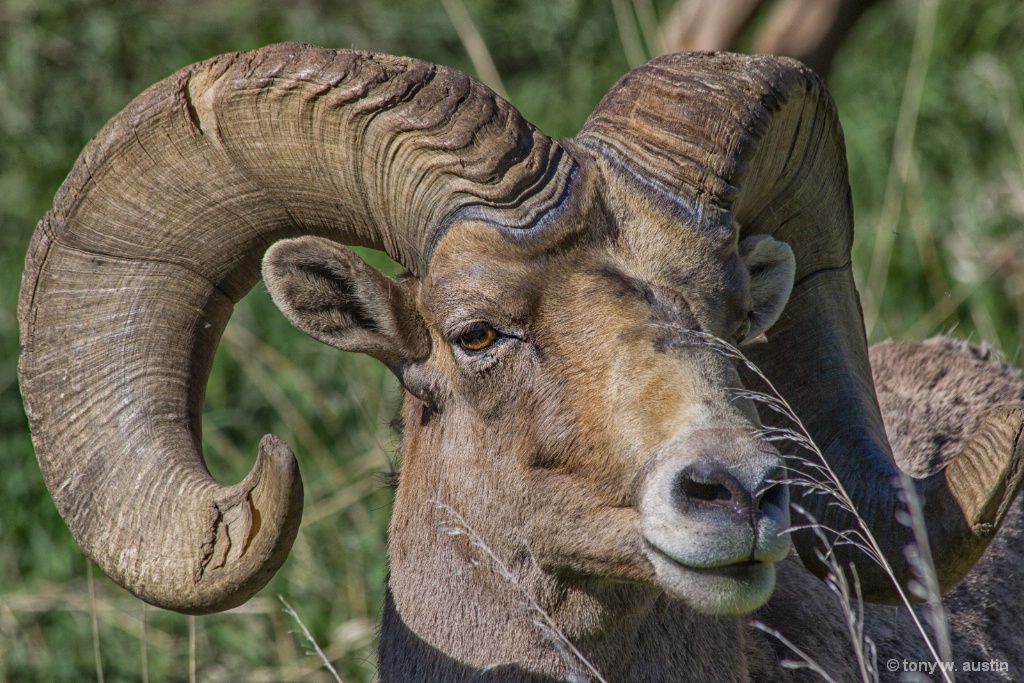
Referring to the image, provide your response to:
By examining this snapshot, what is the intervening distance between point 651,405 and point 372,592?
462 cm

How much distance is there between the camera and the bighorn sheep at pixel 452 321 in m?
4.01

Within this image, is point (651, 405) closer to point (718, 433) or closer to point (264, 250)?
point (718, 433)

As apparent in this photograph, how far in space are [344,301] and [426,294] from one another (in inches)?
11.9

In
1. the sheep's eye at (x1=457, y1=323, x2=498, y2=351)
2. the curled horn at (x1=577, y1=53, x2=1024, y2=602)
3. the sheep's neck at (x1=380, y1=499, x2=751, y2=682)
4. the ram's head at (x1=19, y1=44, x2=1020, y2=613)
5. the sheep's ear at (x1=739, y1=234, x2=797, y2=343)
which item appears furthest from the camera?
the sheep's ear at (x1=739, y1=234, x2=797, y2=343)

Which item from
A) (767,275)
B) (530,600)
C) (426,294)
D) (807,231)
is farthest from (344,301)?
(807,231)

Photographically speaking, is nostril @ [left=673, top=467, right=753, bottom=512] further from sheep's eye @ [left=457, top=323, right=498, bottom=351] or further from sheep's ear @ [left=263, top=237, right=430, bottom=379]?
sheep's ear @ [left=263, top=237, right=430, bottom=379]

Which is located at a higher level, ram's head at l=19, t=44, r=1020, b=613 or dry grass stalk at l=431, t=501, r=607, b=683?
ram's head at l=19, t=44, r=1020, b=613

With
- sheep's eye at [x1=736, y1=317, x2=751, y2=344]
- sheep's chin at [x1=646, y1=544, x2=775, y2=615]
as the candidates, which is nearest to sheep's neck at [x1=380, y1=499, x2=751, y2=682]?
sheep's chin at [x1=646, y1=544, x2=775, y2=615]

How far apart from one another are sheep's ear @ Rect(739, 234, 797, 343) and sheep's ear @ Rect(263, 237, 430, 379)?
4.30 ft

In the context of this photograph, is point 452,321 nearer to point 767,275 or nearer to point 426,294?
point 426,294

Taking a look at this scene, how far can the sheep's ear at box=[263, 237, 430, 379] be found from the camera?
4.31 meters

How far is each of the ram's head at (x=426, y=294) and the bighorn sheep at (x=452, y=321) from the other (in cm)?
1

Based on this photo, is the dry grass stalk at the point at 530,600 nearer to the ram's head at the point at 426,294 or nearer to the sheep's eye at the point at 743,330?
the ram's head at the point at 426,294

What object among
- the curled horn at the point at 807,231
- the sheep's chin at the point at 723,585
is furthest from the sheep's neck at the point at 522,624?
the curled horn at the point at 807,231
